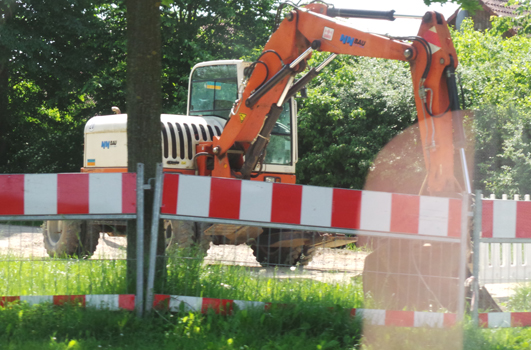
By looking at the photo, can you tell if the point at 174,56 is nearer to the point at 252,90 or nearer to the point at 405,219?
the point at 252,90

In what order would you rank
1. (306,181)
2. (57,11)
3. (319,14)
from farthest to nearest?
(57,11) < (306,181) < (319,14)

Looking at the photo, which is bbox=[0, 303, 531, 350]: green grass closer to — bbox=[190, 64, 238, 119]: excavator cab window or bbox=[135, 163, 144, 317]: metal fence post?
bbox=[135, 163, 144, 317]: metal fence post

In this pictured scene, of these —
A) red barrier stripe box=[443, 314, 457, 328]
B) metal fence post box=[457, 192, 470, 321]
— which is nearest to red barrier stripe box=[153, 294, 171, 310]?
red barrier stripe box=[443, 314, 457, 328]

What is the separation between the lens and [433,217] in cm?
450

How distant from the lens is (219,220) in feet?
14.8

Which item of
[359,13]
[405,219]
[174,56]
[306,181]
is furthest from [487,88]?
[405,219]

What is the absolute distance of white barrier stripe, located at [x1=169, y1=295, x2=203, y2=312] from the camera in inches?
177

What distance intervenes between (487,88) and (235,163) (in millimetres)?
8758

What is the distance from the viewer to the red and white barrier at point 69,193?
176 inches

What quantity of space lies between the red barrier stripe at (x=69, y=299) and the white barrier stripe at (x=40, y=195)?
67cm

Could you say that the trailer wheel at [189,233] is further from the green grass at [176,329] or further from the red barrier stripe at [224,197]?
the green grass at [176,329]

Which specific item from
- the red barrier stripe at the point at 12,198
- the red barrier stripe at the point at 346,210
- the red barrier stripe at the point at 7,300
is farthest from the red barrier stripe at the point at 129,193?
the red barrier stripe at the point at 346,210

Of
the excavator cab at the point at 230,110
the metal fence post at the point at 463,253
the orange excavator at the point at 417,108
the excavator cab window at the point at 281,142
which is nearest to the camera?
the metal fence post at the point at 463,253

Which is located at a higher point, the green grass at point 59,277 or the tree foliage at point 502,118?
the tree foliage at point 502,118
